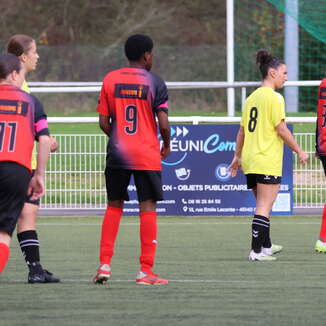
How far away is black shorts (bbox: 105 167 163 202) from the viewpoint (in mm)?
8523

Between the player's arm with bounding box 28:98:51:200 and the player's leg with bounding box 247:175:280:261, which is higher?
the player's arm with bounding box 28:98:51:200

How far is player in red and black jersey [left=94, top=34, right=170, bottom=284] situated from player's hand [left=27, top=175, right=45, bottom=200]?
111 cm

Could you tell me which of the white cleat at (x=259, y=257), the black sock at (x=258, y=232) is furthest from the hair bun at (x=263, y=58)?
the white cleat at (x=259, y=257)

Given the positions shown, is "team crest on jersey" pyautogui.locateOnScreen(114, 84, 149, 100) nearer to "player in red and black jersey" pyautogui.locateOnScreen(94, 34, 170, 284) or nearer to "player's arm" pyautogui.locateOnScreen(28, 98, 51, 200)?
"player in red and black jersey" pyautogui.locateOnScreen(94, 34, 170, 284)

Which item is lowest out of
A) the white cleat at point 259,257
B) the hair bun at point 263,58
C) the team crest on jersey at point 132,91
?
the white cleat at point 259,257

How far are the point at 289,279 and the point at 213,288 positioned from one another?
76 centimetres

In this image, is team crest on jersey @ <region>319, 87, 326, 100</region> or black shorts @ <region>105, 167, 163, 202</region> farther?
team crest on jersey @ <region>319, 87, 326, 100</region>

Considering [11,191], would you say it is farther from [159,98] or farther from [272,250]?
[272,250]

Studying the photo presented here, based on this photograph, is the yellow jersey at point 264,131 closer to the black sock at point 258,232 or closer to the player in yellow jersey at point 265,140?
the player in yellow jersey at point 265,140

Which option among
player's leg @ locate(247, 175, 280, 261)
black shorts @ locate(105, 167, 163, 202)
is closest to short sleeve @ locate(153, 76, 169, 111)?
black shorts @ locate(105, 167, 163, 202)

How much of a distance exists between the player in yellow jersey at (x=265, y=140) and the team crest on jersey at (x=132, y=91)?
1.86 meters

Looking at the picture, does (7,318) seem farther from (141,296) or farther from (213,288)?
(213,288)

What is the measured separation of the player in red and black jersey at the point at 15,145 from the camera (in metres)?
7.29

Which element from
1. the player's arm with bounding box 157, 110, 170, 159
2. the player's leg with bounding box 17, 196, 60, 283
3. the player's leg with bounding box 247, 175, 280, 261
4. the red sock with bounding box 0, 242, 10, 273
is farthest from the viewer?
the player's leg with bounding box 247, 175, 280, 261
